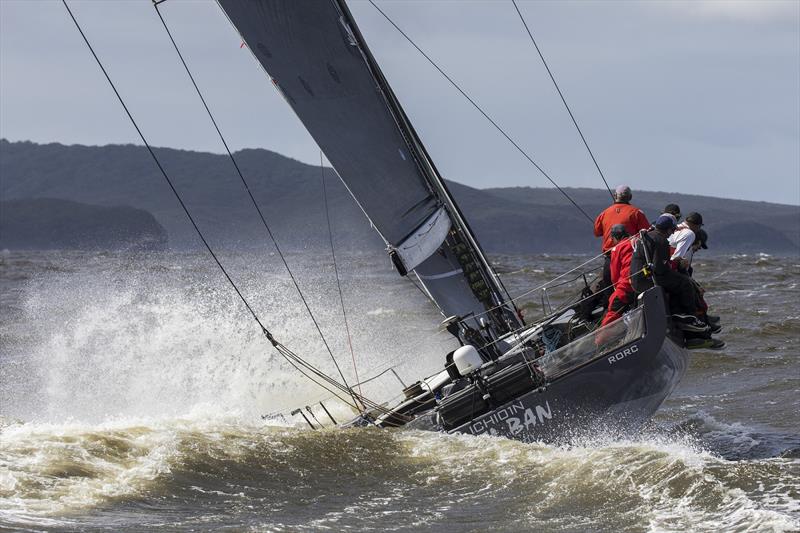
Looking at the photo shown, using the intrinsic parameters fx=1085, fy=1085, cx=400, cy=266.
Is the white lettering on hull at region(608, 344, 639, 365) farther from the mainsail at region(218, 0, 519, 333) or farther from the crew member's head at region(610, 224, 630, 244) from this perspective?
the mainsail at region(218, 0, 519, 333)

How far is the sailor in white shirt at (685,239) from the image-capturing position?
8.70 meters

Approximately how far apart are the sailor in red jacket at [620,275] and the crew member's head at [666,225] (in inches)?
12.8

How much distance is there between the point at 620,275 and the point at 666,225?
703 millimetres

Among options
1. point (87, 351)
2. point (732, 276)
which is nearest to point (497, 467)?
point (87, 351)

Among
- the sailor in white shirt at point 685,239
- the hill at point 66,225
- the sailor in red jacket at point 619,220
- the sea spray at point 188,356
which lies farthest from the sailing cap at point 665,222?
the hill at point 66,225

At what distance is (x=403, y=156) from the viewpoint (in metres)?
9.61

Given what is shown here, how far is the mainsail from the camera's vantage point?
9.12 meters

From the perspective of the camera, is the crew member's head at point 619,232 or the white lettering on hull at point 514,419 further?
the crew member's head at point 619,232

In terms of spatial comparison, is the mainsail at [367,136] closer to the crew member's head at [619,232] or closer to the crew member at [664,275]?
the crew member's head at [619,232]

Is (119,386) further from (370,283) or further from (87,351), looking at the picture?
(370,283)

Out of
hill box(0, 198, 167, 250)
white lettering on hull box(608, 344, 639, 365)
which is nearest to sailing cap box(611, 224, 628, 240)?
white lettering on hull box(608, 344, 639, 365)

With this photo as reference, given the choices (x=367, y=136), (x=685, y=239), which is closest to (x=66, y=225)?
(x=367, y=136)

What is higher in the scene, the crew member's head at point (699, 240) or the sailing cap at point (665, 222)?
the sailing cap at point (665, 222)

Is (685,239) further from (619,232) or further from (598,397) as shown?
(598,397)
